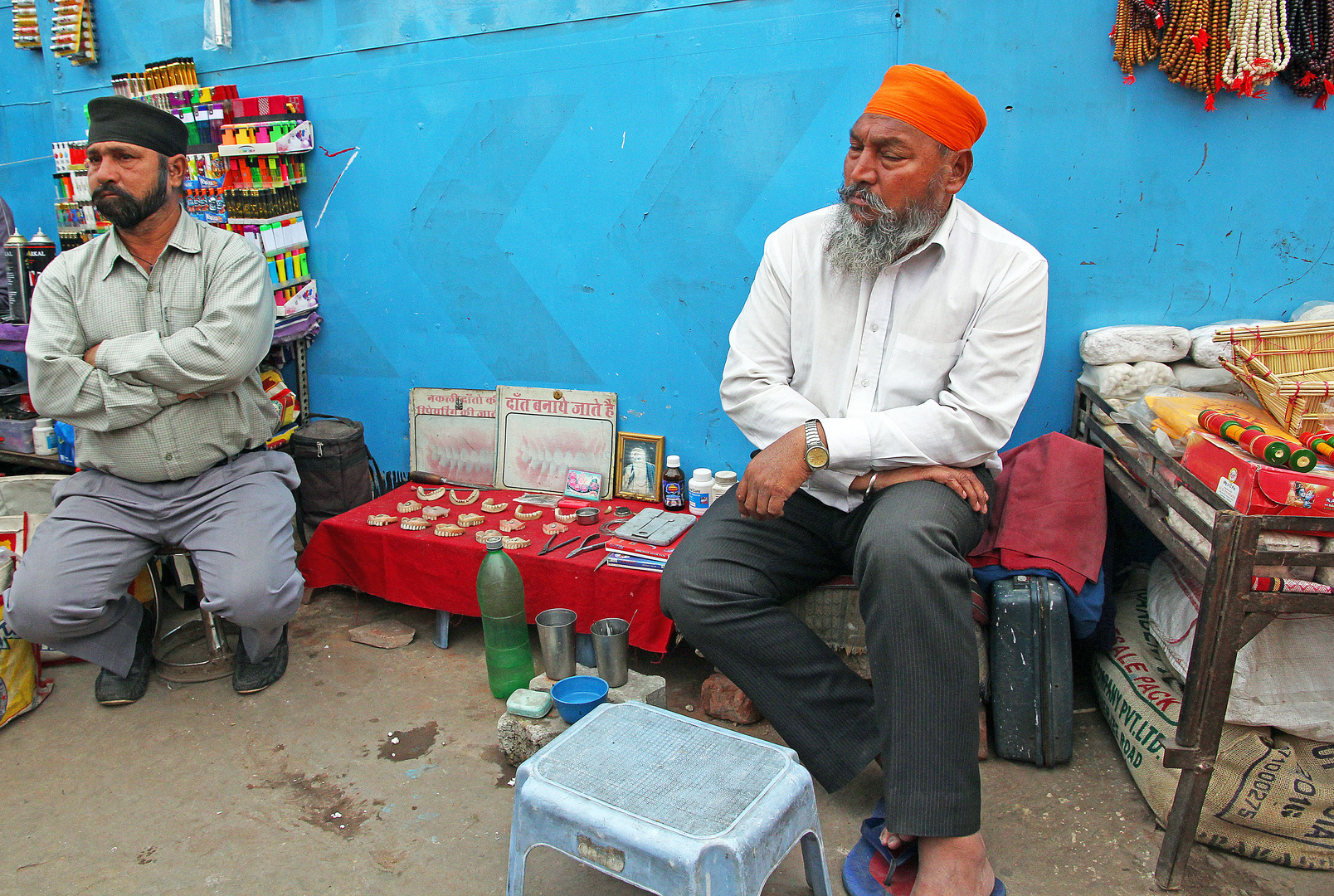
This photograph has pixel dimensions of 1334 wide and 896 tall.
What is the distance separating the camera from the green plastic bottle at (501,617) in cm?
289

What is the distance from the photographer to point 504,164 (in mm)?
3564

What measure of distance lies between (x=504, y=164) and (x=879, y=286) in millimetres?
1856

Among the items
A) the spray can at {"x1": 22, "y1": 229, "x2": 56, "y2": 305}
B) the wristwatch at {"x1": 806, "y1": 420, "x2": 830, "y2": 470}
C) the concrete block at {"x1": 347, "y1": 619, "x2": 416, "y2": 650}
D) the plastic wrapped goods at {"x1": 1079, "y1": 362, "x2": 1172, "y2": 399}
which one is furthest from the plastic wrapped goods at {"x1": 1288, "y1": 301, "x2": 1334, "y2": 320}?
the spray can at {"x1": 22, "y1": 229, "x2": 56, "y2": 305}

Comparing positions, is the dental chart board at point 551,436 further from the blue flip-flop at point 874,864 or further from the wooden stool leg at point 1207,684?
the wooden stool leg at point 1207,684

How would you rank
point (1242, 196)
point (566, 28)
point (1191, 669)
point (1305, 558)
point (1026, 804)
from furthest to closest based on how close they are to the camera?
point (566, 28) < point (1242, 196) < point (1026, 804) < point (1191, 669) < point (1305, 558)

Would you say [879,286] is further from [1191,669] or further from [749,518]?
[1191,669]

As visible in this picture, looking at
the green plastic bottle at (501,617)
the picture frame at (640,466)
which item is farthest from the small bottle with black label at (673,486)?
the green plastic bottle at (501,617)

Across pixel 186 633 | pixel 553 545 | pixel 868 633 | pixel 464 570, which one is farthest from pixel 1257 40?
pixel 186 633

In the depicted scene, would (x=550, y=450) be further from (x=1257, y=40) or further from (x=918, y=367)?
(x=1257, y=40)

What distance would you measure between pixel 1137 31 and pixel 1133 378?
1053 millimetres

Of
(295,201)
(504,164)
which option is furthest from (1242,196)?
(295,201)

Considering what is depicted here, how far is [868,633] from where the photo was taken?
2.07 m

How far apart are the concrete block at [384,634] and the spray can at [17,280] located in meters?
2.24

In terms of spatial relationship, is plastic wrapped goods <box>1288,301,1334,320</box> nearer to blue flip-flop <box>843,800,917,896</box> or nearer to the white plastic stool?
blue flip-flop <box>843,800,917,896</box>
